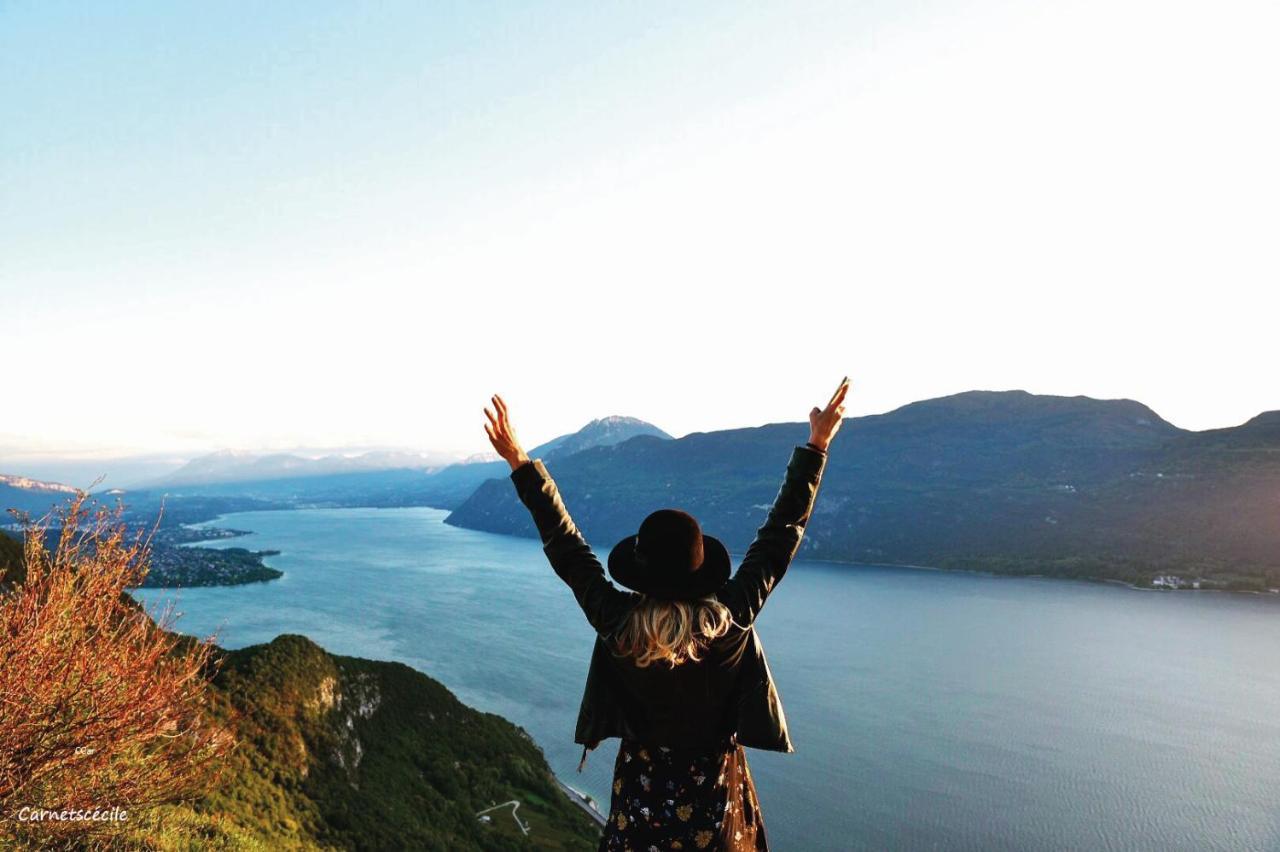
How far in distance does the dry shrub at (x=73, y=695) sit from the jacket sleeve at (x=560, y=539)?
19.9 ft

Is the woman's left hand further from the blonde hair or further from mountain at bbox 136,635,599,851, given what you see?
mountain at bbox 136,635,599,851

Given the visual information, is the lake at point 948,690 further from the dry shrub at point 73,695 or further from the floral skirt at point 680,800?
the floral skirt at point 680,800

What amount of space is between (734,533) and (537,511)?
184 metres

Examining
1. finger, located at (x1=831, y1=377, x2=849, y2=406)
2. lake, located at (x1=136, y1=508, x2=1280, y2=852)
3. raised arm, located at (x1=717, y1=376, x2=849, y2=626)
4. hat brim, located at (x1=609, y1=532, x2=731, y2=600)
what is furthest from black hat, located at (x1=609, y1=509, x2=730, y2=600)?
lake, located at (x1=136, y1=508, x2=1280, y2=852)

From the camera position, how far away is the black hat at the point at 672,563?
2.05 metres

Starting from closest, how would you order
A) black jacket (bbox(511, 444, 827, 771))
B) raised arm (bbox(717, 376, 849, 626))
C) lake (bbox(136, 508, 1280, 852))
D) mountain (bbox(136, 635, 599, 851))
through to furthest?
1. black jacket (bbox(511, 444, 827, 771))
2. raised arm (bbox(717, 376, 849, 626))
3. mountain (bbox(136, 635, 599, 851))
4. lake (bbox(136, 508, 1280, 852))

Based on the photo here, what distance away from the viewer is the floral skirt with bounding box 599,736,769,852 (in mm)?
2271

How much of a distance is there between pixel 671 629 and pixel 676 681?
267 mm

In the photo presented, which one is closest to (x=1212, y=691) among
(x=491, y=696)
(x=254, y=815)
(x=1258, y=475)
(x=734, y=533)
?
(x=491, y=696)

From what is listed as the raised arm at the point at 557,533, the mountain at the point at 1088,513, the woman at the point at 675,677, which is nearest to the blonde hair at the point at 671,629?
the woman at the point at 675,677

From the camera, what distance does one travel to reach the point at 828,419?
2.75 m

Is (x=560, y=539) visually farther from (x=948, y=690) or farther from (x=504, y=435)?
(x=948, y=690)

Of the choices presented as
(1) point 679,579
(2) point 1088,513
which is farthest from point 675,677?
(2) point 1088,513

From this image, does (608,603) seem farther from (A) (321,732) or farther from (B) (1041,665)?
(B) (1041,665)
